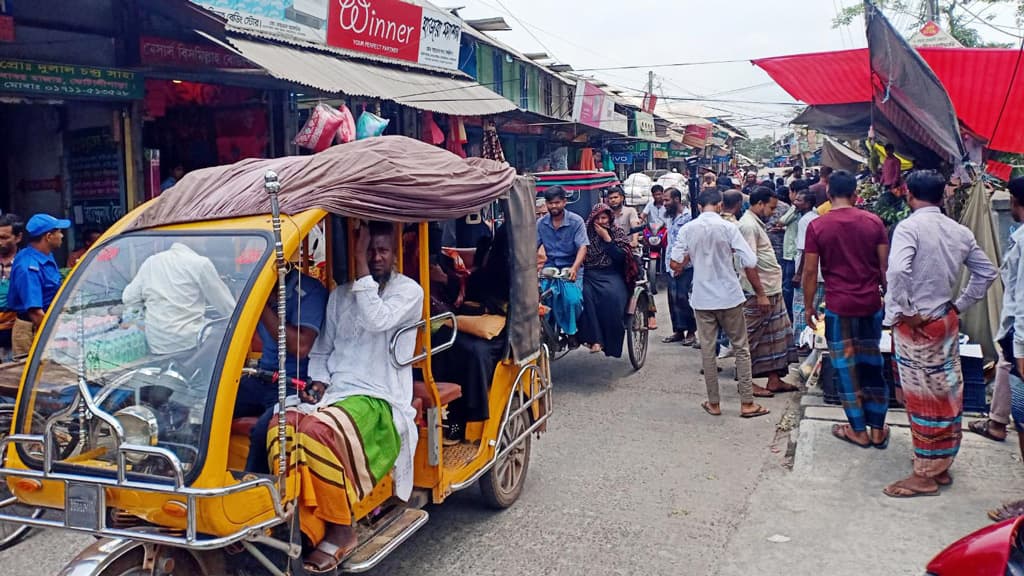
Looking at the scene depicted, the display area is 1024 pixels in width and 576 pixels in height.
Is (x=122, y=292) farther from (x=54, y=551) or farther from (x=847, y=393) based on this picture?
(x=847, y=393)

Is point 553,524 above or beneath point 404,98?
beneath

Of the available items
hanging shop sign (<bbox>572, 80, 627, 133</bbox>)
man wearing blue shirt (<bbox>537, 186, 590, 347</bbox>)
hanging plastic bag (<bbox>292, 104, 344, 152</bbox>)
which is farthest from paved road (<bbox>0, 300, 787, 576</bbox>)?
hanging shop sign (<bbox>572, 80, 627, 133</bbox>)

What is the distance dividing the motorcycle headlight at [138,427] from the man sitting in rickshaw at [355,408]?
42cm

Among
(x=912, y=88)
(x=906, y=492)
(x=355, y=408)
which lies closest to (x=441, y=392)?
(x=355, y=408)

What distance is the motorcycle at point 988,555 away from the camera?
245cm

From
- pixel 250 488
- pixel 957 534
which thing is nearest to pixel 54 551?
pixel 250 488

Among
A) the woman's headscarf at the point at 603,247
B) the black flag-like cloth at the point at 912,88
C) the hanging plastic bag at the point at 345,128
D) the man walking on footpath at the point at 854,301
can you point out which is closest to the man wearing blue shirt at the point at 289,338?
the man walking on footpath at the point at 854,301

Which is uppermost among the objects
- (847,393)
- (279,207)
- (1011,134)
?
(1011,134)

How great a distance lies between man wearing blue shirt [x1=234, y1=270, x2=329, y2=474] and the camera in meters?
3.67

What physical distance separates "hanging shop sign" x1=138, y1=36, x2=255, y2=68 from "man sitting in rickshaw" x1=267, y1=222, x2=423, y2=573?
4.64 m

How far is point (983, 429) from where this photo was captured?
5902 millimetres

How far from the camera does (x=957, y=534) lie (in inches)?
173

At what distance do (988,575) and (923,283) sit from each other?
284 centimetres

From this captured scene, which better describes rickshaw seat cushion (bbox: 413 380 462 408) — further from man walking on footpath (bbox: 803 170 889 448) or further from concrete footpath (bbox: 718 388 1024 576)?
man walking on footpath (bbox: 803 170 889 448)
